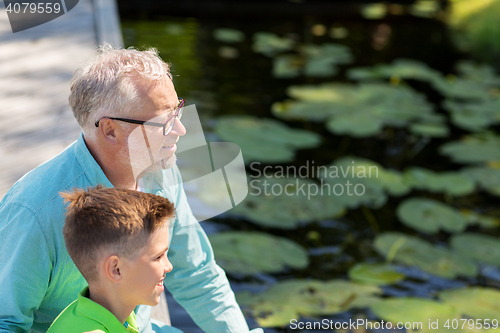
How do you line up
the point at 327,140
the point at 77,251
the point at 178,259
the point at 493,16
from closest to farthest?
the point at 77,251, the point at 178,259, the point at 327,140, the point at 493,16

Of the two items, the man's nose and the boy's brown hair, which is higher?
the man's nose

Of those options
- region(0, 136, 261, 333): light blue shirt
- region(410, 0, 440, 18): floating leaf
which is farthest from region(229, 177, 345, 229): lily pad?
region(410, 0, 440, 18): floating leaf

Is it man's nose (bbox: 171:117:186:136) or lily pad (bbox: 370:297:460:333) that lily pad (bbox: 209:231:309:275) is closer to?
lily pad (bbox: 370:297:460:333)

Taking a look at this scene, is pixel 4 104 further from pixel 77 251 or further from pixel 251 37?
pixel 251 37

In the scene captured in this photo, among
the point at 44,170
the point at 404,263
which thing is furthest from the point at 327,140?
the point at 44,170

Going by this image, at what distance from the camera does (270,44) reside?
4.52 m

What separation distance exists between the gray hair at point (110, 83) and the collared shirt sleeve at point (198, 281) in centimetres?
25

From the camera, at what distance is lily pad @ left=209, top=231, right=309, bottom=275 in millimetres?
2047

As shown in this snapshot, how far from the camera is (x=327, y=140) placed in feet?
10.3

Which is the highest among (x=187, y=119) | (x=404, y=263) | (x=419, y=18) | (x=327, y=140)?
(x=187, y=119)

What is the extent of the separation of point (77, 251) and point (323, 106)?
2.90m

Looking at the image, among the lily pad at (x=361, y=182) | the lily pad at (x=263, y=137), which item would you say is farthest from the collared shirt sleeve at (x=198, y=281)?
the lily pad at (x=263, y=137)

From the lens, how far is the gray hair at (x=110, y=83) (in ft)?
2.71

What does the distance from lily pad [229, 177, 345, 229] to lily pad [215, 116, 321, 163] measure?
214 mm
